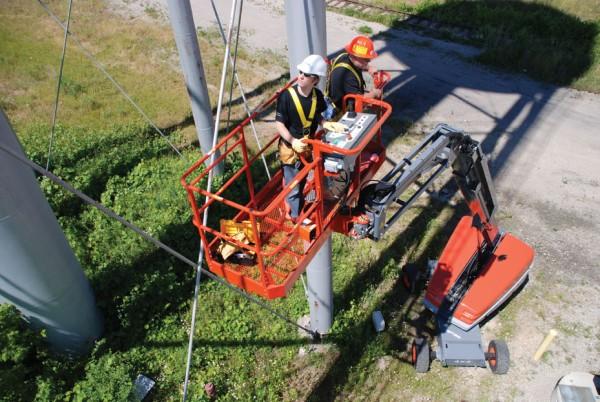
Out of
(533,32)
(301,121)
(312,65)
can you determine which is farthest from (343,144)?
(533,32)

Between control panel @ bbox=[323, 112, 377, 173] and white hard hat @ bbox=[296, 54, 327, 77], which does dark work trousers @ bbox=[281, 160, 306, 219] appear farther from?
white hard hat @ bbox=[296, 54, 327, 77]

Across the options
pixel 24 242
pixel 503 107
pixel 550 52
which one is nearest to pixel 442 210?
pixel 503 107

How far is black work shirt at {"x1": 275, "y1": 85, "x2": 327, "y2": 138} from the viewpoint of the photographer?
5238 millimetres

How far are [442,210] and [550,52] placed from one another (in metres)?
10.5

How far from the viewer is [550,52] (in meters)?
17.4

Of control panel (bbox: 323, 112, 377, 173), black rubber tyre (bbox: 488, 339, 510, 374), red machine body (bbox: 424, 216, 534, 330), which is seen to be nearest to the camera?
control panel (bbox: 323, 112, 377, 173)

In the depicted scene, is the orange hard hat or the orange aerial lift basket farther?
the orange hard hat

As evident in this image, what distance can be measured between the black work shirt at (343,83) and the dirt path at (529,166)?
5.50 meters

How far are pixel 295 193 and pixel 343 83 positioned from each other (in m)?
1.88

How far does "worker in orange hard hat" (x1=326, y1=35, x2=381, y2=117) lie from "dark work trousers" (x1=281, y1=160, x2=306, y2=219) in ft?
Result: 3.79

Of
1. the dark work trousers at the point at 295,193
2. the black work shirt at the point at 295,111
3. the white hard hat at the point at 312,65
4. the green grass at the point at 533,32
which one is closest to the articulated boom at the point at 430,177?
the dark work trousers at the point at 295,193

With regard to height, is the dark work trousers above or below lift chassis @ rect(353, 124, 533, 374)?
above

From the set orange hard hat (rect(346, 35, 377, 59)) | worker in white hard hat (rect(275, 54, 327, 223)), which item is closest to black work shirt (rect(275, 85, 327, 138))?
worker in white hard hat (rect(275, 54, 327, 223))

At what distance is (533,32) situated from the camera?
19547 mm
